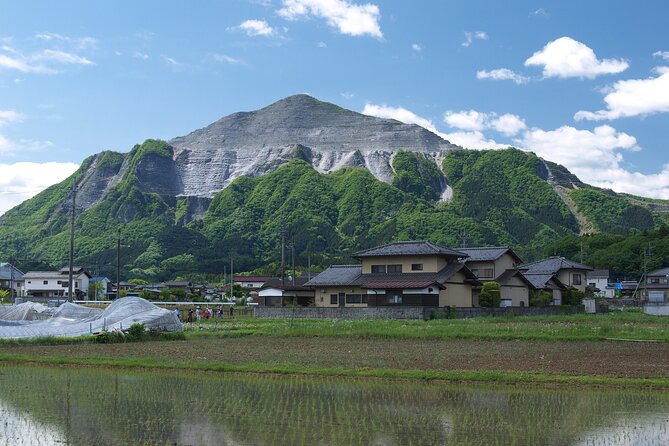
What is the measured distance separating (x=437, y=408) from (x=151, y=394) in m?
5.23

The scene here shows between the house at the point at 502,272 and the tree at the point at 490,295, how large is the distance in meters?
2.20

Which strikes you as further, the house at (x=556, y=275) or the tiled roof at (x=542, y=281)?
the house at (x=556, y=275)

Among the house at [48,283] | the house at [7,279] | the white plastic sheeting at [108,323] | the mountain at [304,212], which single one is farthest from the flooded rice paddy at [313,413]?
the mountain at [304,212]

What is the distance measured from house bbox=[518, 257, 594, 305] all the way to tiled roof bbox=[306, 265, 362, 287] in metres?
14.1

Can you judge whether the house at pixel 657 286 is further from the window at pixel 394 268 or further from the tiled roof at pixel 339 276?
the window at pixel 394 268

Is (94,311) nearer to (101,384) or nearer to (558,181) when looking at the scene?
(101,384)

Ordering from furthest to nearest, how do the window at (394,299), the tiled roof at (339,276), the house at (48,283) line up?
the house at (48,283) → the tiled roof at (339,276) → the window at (394,299)

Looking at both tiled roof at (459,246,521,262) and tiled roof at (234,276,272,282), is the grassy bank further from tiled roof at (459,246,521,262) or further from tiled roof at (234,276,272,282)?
tiled roof at (234,276,272,282)

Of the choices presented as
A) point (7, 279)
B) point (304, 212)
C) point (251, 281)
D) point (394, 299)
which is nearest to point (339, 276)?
point (394, 299)

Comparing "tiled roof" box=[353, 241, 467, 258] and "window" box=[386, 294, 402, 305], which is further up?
"tiled roof" box=[353, 241, 467, 258]

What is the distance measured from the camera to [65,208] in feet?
571

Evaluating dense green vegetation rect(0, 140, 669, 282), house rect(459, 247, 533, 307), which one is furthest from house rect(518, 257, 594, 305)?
dense green vegetation rect(0, 140, 669, 282)

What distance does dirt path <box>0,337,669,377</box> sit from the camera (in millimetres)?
17031

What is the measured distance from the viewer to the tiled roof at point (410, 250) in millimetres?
43188
